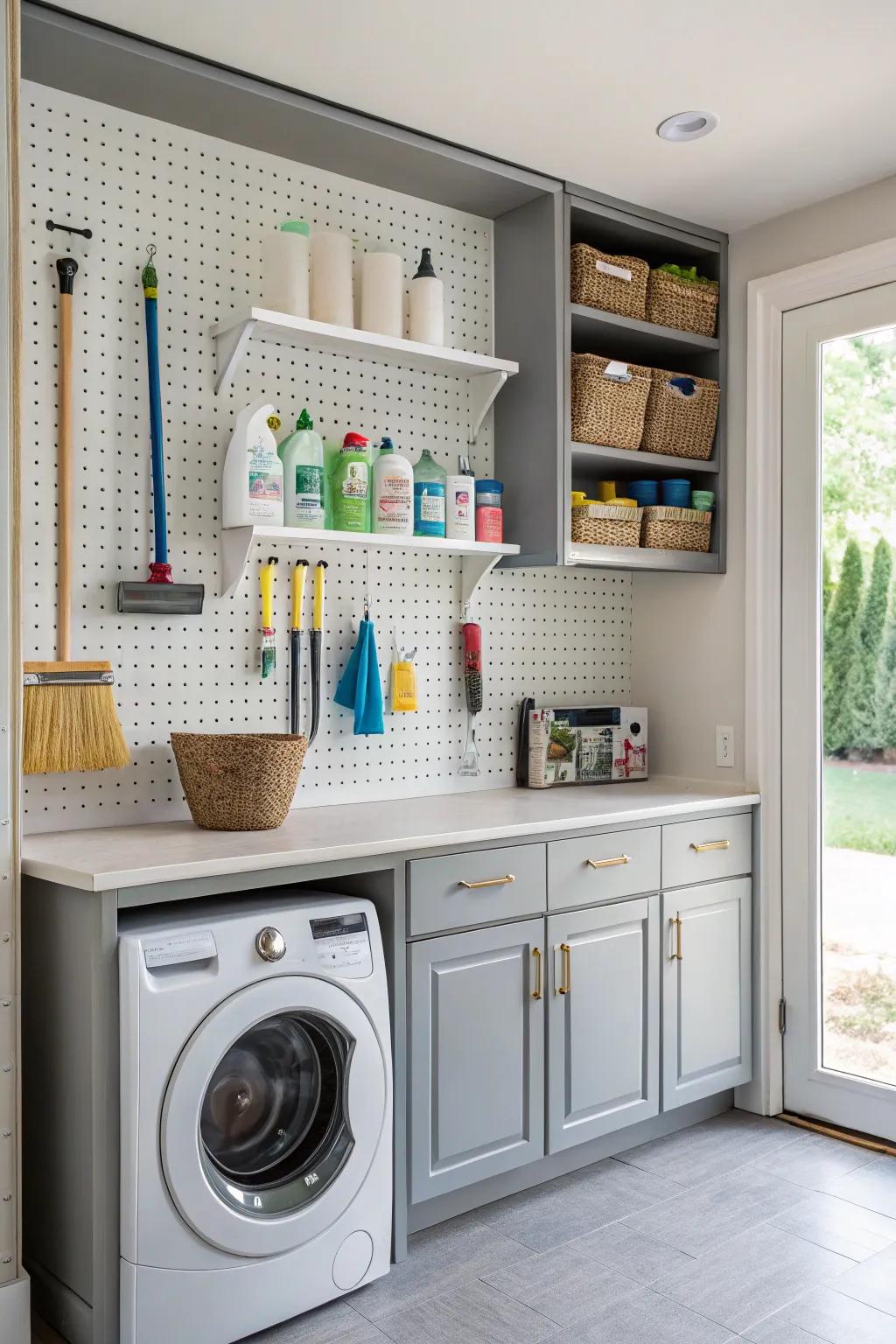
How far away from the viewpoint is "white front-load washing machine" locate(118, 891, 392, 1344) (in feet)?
6.28

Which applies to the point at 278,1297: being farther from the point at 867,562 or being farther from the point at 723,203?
the point at 723,203

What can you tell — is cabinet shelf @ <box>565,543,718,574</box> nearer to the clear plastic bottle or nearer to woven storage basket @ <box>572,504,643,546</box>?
woven storage basket @ <box>572,504,643,546</box>

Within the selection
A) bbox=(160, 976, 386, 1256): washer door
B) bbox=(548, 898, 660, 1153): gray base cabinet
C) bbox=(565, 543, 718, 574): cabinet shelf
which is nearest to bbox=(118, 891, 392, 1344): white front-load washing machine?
bbox=(160, 976, 386, 1256): washer door

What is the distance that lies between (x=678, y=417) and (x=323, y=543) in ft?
3.71

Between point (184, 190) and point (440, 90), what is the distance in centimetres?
64

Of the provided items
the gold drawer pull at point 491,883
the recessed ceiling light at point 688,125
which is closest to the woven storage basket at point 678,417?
the recessed ceiling light at point 688,125

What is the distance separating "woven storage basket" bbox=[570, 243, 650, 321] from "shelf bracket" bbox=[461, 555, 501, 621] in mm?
746

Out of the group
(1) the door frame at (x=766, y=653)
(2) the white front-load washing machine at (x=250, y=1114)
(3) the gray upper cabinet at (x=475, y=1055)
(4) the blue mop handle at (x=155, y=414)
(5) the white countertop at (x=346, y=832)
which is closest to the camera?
(2) the white front-load washing machine at (x=250, y=1114)

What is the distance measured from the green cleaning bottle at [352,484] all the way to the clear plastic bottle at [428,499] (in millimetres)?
173

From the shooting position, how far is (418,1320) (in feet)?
7.00

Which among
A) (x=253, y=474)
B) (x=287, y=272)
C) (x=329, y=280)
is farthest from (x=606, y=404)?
(x=253, y=474)

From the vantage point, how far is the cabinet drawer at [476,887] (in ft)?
7.76

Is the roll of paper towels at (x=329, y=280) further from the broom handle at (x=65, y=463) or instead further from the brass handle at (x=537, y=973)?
the brass handle at (x=537, y=973)

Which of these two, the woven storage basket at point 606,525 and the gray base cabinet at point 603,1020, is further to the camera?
the woven storage basket at point 606,525
